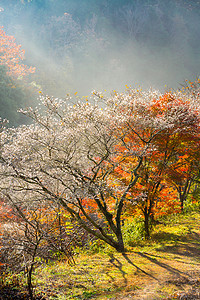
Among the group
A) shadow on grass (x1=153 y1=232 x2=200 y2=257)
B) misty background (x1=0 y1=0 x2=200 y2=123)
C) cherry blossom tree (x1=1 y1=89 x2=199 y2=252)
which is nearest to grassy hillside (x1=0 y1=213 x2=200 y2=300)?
shadow on grass (x1=153 y1=232 x2=200 y2=257)

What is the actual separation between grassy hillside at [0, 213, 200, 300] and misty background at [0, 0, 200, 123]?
36.2 m

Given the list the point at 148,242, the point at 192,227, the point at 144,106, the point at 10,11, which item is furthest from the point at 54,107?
the point at 10,11

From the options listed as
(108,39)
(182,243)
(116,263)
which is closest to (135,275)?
(116,263)

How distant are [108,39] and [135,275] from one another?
2449 inches

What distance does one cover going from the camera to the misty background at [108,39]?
46.2 m

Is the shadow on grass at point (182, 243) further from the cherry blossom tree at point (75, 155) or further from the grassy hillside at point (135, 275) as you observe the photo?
the cherry blossom tree at point (75, 155)

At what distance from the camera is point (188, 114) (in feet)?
29.8

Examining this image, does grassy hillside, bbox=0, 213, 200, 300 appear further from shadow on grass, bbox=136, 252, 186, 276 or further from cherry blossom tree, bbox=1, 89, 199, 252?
cherry blossom tree, bbox=1, 89, 199, 252

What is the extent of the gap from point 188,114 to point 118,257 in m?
6.69

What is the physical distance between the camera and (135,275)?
16.9 ft

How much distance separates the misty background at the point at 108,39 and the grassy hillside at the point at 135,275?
36.2m

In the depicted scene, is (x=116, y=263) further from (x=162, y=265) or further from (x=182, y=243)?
(x=182, y=243)

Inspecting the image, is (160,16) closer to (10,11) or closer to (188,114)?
(10,11)

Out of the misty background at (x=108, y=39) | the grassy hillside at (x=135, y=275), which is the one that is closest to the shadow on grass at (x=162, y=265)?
the grassy hillside at (x=135, y=275)
